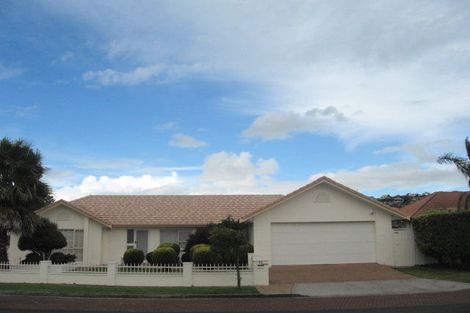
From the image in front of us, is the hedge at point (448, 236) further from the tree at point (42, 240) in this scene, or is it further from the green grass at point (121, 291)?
the tree at point (42, 240)

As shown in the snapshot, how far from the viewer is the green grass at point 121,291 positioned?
61.4ft

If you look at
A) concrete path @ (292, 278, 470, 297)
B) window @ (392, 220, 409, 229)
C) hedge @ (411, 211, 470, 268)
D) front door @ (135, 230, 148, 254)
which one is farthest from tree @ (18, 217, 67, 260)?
window @ (392, 220, 409, 229)

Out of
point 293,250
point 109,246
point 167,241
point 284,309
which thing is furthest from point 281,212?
point 284,309

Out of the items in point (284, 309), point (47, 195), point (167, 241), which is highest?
point (47, 195)

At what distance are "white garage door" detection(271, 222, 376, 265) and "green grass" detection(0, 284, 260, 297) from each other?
7533 millimetres

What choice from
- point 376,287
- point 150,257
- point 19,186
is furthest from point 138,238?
point 376,287

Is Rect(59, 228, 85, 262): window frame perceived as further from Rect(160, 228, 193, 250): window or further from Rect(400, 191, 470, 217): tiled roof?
Rect(400, 191, 470, 217): tiled roof

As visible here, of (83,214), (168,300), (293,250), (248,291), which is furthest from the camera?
(83,214)

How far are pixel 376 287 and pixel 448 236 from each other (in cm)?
687

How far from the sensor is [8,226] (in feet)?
78.4

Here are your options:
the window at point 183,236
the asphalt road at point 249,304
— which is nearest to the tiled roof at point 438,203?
the window at point 183,236

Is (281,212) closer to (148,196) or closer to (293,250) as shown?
(293,250)

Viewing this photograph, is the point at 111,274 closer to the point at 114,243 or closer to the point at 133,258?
the point at 133,258

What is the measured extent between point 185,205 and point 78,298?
16217 millimetres
